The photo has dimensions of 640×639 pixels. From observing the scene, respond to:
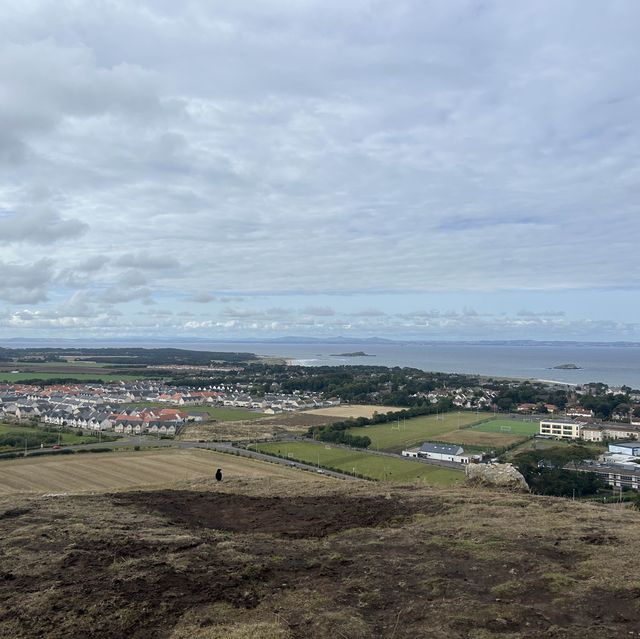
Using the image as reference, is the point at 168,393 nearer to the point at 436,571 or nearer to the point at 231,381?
the point at 231,381

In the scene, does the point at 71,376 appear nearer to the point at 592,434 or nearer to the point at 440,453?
the point at 440,453

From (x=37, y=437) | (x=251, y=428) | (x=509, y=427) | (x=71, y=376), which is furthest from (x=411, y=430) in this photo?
(x=71, y=376)

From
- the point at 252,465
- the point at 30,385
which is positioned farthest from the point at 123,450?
the point at 30,385

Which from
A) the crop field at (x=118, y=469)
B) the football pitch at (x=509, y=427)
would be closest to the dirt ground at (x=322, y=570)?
the crop field at (x=118, y=469)

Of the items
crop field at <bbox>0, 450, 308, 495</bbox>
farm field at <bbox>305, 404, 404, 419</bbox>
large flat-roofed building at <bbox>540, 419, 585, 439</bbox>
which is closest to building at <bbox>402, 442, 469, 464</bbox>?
crop field at <bbox>0, 450, 308, 495</bbox>

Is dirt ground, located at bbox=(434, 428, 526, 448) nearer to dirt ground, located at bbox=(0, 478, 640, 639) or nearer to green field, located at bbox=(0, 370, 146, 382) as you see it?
dirt ground, located at bbox=(0, 478, 640, 639)

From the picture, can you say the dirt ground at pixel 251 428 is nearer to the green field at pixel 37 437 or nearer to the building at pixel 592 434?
the green field at pixel 37 437

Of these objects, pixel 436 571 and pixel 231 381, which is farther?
pixel 231 381
